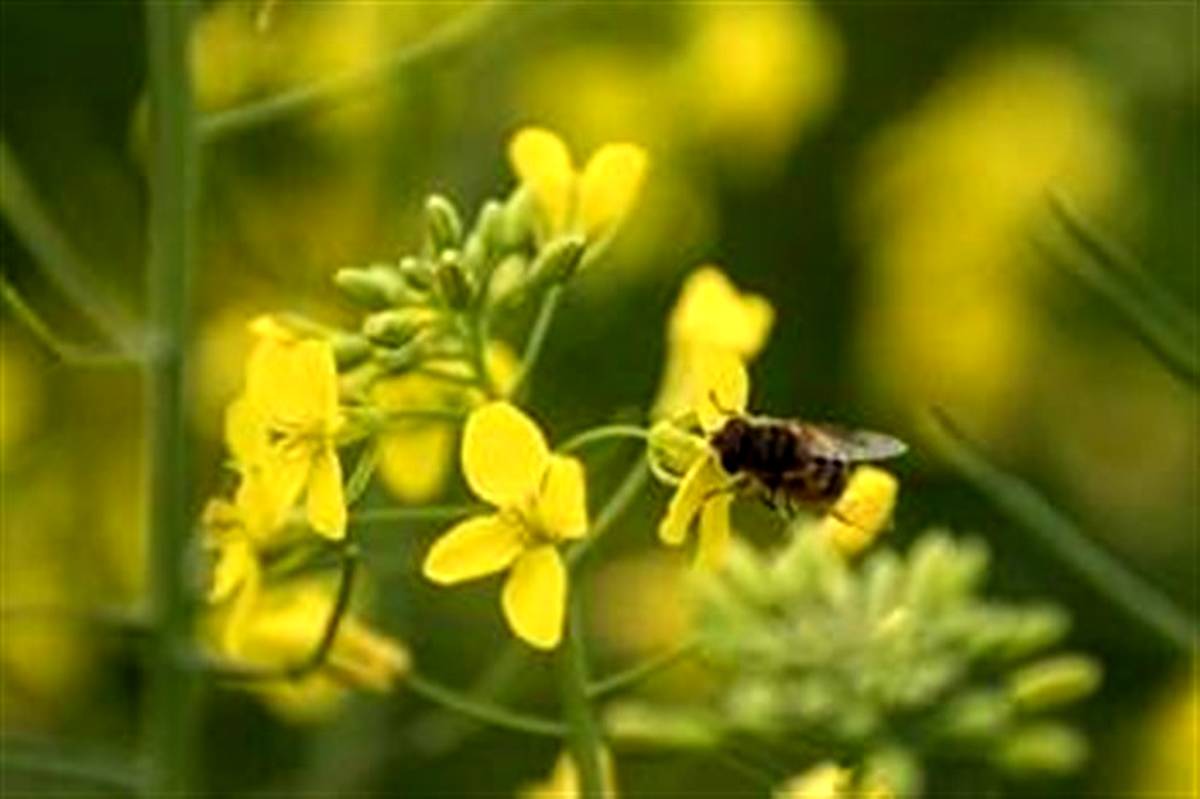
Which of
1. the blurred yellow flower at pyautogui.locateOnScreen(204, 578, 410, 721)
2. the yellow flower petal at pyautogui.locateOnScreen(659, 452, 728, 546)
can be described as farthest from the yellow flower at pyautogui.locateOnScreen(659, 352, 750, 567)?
the blurred yellow flower at pyautogui.locateOnScreen(204, 578, 410, 721)

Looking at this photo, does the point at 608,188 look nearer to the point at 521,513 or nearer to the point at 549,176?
the point at 549,176

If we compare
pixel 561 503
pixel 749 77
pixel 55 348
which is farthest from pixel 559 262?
pixel 749 77

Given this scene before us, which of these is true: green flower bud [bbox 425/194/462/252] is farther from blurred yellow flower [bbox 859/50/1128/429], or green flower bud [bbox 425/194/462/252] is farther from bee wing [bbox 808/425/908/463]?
blurred yellow flower [bbox 859/50/1128/429]

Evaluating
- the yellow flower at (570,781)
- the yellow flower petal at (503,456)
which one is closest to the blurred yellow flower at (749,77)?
the yellow flower at (570,781)

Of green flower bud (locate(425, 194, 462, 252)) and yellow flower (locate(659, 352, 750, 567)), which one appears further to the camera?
green flower bud (locate(425, 194, 462, 252))

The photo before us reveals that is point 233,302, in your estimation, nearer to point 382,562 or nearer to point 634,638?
point 634,638

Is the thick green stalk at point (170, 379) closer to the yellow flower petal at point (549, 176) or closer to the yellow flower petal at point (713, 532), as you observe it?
the yellow flower petal at point (549, 176)
